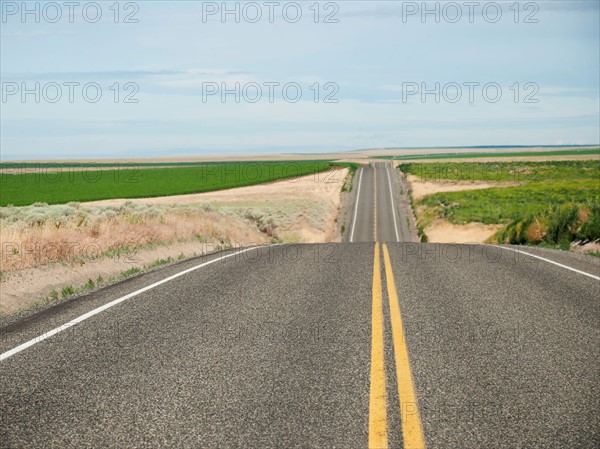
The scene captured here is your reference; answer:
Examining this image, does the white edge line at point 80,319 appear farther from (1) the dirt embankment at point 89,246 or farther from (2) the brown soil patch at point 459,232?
(2) the brown soil patch at point 459,232

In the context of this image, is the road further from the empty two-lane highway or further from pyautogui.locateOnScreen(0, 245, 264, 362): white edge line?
the empty two-lane highway

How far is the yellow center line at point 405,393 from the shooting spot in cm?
432

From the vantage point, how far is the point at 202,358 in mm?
6207

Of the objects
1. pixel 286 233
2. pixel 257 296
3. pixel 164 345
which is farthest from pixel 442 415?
pixel 286 233

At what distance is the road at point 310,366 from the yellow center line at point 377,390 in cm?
2

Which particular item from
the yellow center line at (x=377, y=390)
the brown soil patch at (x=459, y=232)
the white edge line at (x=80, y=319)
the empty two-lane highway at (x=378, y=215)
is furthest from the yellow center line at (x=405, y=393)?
the empty two-lane highway at (x=378, y=215)

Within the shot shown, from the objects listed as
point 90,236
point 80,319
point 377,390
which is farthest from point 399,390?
point 90,236

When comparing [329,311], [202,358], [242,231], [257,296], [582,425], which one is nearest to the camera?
[582,425]

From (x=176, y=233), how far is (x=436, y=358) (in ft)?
47.1

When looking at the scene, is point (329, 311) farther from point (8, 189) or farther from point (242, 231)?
point (8, 189)

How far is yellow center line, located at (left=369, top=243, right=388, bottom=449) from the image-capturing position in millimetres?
4324

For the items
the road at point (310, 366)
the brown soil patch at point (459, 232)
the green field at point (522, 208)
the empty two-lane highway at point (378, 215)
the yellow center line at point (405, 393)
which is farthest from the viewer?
the empty two-lane highway at point (378, 215)

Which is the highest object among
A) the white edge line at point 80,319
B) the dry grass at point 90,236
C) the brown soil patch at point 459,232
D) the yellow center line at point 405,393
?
the dry grass at point 90,236

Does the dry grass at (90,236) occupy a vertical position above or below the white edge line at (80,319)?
above
